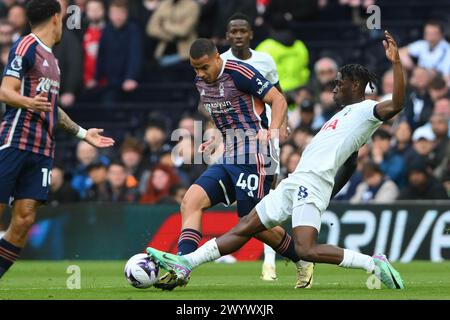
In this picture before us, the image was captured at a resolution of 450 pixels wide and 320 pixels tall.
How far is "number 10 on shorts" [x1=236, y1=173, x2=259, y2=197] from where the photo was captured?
12.0 metres

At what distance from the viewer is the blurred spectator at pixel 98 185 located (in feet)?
63.8

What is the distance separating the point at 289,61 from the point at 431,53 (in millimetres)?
2274

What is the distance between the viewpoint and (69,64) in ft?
71.5

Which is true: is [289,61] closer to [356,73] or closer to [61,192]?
[61,192]

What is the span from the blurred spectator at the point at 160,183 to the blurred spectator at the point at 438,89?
412 cm

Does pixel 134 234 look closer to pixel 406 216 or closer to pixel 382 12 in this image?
pixel 406 216

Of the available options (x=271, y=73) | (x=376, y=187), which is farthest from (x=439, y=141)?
(x=271, y=73)

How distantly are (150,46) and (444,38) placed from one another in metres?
5.74

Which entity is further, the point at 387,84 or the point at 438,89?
the point at 387,84

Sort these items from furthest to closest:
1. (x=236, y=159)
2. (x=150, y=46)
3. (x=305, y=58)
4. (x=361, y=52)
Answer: (x=150, y=46) → (x=361, y=52) → (x=305, y=58) → (x=236, y=159)

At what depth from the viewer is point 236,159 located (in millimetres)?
12070

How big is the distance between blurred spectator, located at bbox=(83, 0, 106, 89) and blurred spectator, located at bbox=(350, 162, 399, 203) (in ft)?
20.7

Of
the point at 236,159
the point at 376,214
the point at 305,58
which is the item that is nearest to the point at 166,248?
the point at 376,214

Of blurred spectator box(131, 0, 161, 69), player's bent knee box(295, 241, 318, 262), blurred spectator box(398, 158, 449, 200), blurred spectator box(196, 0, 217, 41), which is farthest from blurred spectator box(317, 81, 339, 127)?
player's bent knee box(295, 241, 318, 262)
